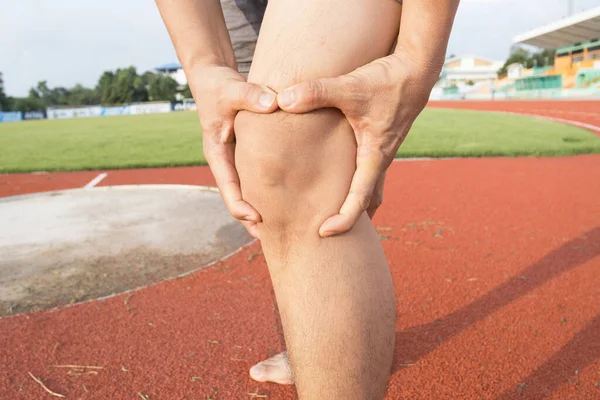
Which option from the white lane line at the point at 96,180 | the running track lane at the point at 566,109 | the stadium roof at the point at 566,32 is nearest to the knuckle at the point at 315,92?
the white lane line at the point at 96,180

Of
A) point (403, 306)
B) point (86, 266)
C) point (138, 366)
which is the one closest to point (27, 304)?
point (86, 266)

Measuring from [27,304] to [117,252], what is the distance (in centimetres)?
70

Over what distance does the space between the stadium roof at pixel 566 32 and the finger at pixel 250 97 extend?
155ft

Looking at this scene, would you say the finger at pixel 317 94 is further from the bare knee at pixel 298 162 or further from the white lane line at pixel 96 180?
the white lane line at pixel 96 180

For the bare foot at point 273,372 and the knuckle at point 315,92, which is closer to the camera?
the knuckle at point 315,92

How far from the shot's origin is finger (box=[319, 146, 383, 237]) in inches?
33.0

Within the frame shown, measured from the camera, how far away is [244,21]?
1.58m

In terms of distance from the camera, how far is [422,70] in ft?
2.73

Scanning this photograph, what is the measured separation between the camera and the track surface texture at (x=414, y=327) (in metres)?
1.66

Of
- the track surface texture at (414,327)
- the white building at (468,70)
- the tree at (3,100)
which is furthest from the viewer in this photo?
the white building at (468,70)

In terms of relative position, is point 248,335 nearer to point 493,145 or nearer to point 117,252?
point 117,252

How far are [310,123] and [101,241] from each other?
276 centimetres

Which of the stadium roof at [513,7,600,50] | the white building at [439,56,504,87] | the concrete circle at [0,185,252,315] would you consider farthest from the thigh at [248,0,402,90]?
the white building at [439,56,504,87]

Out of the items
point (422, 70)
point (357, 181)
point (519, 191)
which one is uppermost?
point (422, 70)
